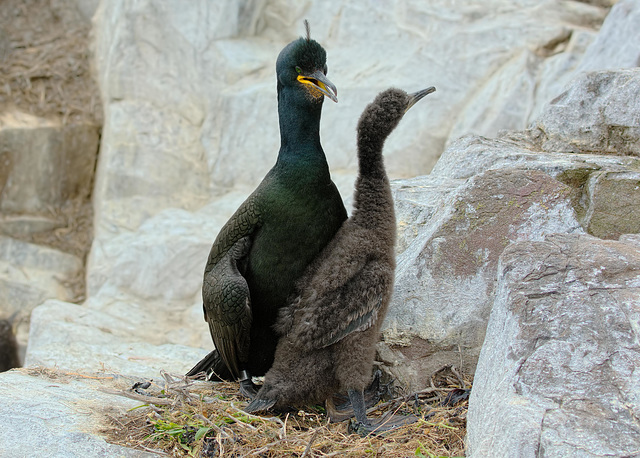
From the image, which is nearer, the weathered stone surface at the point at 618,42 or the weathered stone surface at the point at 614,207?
the weathered stone surface at the point at 614,207

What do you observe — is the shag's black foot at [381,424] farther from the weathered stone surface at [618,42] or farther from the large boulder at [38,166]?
the large boulder at [38,166]

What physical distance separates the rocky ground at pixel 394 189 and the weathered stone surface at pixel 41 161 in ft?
0.09

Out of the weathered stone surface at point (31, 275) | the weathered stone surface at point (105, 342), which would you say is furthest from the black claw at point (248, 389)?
the weathered stone surface at point (31, 275)

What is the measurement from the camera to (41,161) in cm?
954

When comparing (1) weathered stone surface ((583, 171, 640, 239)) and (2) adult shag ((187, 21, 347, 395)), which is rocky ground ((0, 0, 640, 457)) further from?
(2) adult shag ((187, 21, 347, 395))

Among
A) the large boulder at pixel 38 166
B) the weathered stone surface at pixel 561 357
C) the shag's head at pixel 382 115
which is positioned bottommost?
the large boulder at pixel 38 166

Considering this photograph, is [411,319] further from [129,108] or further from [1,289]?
[1,289]

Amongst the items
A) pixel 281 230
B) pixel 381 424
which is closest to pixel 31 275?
pixel 281 230

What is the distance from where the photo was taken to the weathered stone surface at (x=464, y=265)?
356 cm

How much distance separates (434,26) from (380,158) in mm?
5160

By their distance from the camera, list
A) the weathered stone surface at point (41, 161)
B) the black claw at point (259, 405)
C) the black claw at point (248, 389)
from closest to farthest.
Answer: the black claw at point (259, 405) → the black claw at point (248, 389) → the weathered stone surface at point (41, 161)

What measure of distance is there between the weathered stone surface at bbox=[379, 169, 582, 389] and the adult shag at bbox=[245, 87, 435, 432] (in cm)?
31

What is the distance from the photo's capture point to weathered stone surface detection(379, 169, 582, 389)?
3564 millimetres

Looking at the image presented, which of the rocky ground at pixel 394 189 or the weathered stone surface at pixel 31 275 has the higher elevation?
the rocky ground at pixel 394 189
